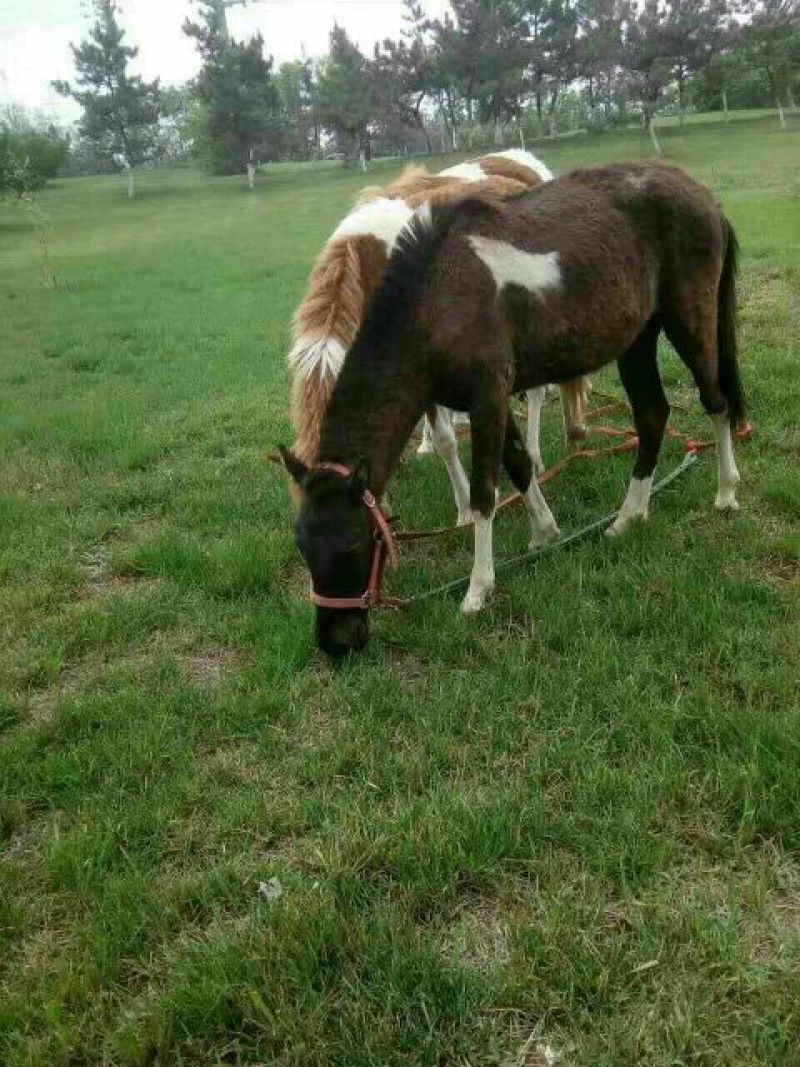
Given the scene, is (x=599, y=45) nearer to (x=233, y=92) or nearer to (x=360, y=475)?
(x=233, y=92)

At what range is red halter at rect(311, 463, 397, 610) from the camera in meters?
3.40

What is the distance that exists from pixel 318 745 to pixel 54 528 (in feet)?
10.6

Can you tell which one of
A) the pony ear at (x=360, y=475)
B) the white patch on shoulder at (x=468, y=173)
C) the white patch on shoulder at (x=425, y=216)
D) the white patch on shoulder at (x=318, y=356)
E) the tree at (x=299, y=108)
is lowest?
the pony ear at (x=360, y=475)

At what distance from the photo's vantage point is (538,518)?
177 inches

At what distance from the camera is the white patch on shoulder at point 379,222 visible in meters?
4.54

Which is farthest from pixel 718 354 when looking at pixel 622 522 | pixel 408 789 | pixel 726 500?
pixel 408 789

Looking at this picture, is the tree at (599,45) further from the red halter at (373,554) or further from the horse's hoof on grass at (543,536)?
the red halter at (373,554)

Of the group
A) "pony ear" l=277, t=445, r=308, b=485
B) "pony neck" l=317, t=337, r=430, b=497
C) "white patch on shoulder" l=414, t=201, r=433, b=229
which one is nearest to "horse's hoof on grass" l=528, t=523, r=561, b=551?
"pony neck" l=317, t=337, r=430, b=497

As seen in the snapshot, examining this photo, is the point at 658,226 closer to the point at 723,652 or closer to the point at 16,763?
the point at 723,652

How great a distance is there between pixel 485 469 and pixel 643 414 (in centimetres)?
131

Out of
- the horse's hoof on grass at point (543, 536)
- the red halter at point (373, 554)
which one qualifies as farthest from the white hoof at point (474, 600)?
the horse's hoof on grass at point (543, 536)

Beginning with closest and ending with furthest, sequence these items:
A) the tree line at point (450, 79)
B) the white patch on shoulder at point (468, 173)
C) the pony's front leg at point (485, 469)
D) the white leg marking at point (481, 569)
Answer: the pony's front leg at point (485, 469), the white leg marking at point (481, 569), the white patch on shoulder at point (468, 173), the tree line at point (450, 79)

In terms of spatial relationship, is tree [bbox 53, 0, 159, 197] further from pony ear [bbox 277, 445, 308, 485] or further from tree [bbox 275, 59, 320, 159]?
pony ear [bbox 277, 445, 308, 485]

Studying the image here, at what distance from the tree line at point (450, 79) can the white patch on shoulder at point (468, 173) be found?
4509cm
